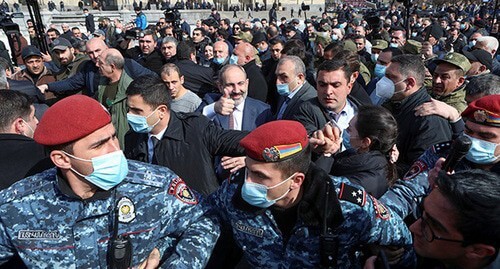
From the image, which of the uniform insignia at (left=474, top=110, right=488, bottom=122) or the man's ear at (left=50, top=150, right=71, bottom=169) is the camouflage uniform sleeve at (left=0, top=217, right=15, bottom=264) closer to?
the man's ear at (left=50, top=150, right=71, bottom=169)

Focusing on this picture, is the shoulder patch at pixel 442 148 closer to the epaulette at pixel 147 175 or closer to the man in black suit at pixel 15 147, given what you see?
the epaulette at pixel 147 175

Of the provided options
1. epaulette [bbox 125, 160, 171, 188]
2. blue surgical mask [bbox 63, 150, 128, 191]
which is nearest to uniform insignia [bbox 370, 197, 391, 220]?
epaulette [bbox 125, 160, 171, 188]

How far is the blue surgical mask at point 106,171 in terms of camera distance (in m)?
1.95

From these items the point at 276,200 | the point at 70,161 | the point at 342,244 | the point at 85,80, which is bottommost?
the point at 85,80

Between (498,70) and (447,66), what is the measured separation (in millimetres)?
3332

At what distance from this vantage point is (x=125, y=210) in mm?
1938

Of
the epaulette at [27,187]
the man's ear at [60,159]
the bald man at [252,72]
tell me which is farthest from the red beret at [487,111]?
the bald man at [252,72]

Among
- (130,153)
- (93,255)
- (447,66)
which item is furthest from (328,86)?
(93,255)

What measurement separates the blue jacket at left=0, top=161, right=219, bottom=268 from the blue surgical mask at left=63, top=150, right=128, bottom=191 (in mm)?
45

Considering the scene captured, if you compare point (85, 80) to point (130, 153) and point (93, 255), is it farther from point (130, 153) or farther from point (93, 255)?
point (93, 255)

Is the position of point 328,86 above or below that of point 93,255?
above

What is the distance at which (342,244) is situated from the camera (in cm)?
197

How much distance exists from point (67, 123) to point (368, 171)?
1.70m

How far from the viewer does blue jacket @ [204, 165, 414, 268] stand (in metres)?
1.87
